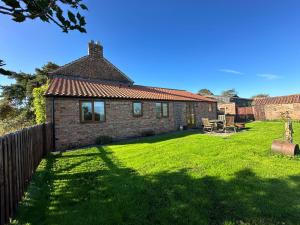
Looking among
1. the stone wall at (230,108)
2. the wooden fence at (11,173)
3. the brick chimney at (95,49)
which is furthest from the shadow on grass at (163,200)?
the stone wall at (230,108)

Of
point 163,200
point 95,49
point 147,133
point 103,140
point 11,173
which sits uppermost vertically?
point 95,49

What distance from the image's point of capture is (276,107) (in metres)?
21.6

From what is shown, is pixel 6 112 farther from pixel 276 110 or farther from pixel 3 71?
pixel 276 110

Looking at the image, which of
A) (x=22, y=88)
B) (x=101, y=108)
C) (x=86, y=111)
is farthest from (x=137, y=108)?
(x=22, y=88)

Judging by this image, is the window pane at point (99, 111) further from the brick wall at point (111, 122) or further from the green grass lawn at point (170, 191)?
the green grass lawn at point (170, 191)

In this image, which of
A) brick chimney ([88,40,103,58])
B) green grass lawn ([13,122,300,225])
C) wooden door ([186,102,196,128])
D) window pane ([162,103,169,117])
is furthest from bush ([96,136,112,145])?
brick chimney ([88,40,103,58])

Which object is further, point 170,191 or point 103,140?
point 103,140

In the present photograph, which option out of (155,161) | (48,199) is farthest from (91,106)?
(48,199)

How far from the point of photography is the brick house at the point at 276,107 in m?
20.2

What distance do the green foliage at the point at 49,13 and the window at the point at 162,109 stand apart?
502 inches

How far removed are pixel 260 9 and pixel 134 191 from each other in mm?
14255

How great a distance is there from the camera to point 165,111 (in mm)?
15734

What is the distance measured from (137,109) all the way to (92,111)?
3.68 meters

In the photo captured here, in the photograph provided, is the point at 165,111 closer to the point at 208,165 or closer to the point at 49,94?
the point at 49,94
